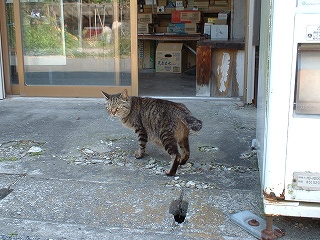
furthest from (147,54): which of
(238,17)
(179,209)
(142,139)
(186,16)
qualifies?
(179,209)

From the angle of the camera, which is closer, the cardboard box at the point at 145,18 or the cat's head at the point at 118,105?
the cat's head at the point at 118,105

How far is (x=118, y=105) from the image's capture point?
405 cm

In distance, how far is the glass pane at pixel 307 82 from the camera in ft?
7.66

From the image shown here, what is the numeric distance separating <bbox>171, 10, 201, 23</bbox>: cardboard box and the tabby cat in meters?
6.54

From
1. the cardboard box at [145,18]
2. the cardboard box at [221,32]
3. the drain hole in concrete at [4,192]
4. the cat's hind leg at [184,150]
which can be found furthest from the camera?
the cardboard box at [145,18]

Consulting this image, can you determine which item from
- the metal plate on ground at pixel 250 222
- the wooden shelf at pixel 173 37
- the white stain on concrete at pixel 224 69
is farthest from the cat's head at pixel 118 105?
the wooden shelf at pixel 173 37

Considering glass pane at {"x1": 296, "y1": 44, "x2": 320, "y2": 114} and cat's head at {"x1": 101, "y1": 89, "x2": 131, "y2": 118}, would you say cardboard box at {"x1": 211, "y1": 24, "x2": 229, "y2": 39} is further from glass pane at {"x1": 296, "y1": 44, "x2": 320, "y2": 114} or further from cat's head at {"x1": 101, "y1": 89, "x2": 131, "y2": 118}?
glass pane at {"x1": 296, "y1": 44, "x2": 320, "y2": 114}

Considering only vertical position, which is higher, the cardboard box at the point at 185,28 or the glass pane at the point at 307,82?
the cardboard box at the point at 185,28

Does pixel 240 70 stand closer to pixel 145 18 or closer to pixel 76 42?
pixel 76 42

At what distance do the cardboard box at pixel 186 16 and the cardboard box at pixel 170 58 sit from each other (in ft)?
3.01

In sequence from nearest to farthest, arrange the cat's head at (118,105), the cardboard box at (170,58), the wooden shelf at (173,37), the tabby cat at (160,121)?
the tabby cat at (160,121), the cat's head at (118,105), the wooden shelf at (173,37), the cardboard box at (170,58)

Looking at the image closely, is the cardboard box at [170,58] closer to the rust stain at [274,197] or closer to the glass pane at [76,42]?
the glass pane at [76,42]

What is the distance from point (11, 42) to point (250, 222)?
5.40 metres

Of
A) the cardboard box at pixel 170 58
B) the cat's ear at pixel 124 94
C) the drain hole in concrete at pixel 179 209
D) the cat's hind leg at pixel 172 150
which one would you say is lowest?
the drain hole in concrete at pixel 179 209
